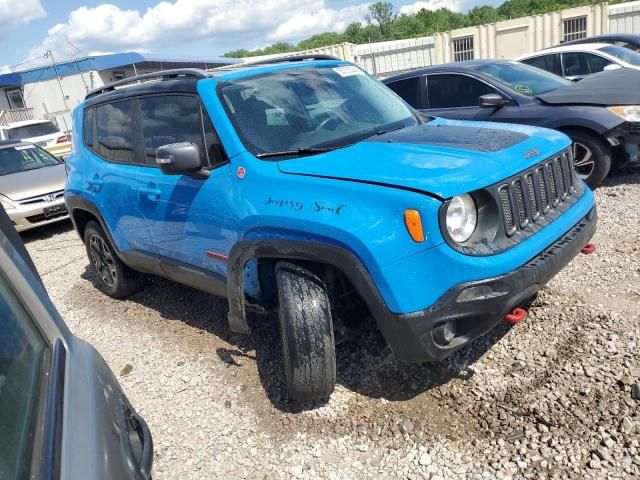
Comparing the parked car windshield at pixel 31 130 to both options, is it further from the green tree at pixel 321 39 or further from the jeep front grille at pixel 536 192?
the green tree at pixel 321 39

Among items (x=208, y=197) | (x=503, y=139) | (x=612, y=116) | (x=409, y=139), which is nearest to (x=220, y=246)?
(x=208, y=197)

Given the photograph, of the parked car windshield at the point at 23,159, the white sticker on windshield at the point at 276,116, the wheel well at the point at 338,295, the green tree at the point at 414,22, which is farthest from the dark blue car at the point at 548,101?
the green tree at the point at 414,22

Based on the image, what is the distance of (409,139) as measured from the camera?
3207mm

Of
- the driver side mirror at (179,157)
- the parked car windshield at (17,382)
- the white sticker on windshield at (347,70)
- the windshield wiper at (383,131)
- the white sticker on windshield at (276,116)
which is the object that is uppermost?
the white sticker on windshield at (347,70)

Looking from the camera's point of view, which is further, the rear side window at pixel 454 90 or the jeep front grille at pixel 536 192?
the rear side window at pixel 454 90

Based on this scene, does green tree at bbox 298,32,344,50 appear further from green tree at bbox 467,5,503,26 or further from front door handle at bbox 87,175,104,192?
front door handle at bbox 87,175,104,192

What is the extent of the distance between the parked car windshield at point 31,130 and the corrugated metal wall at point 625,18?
2285cm

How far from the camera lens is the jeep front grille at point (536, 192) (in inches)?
110

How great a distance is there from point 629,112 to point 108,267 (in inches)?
221

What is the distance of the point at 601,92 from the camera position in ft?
20.1

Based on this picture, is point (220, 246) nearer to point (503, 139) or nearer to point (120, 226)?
point (120, 226)

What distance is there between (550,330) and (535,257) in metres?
0.91

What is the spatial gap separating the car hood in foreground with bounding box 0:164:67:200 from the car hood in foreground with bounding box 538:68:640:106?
726 centimetres

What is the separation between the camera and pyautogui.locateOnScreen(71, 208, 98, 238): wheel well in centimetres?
518
